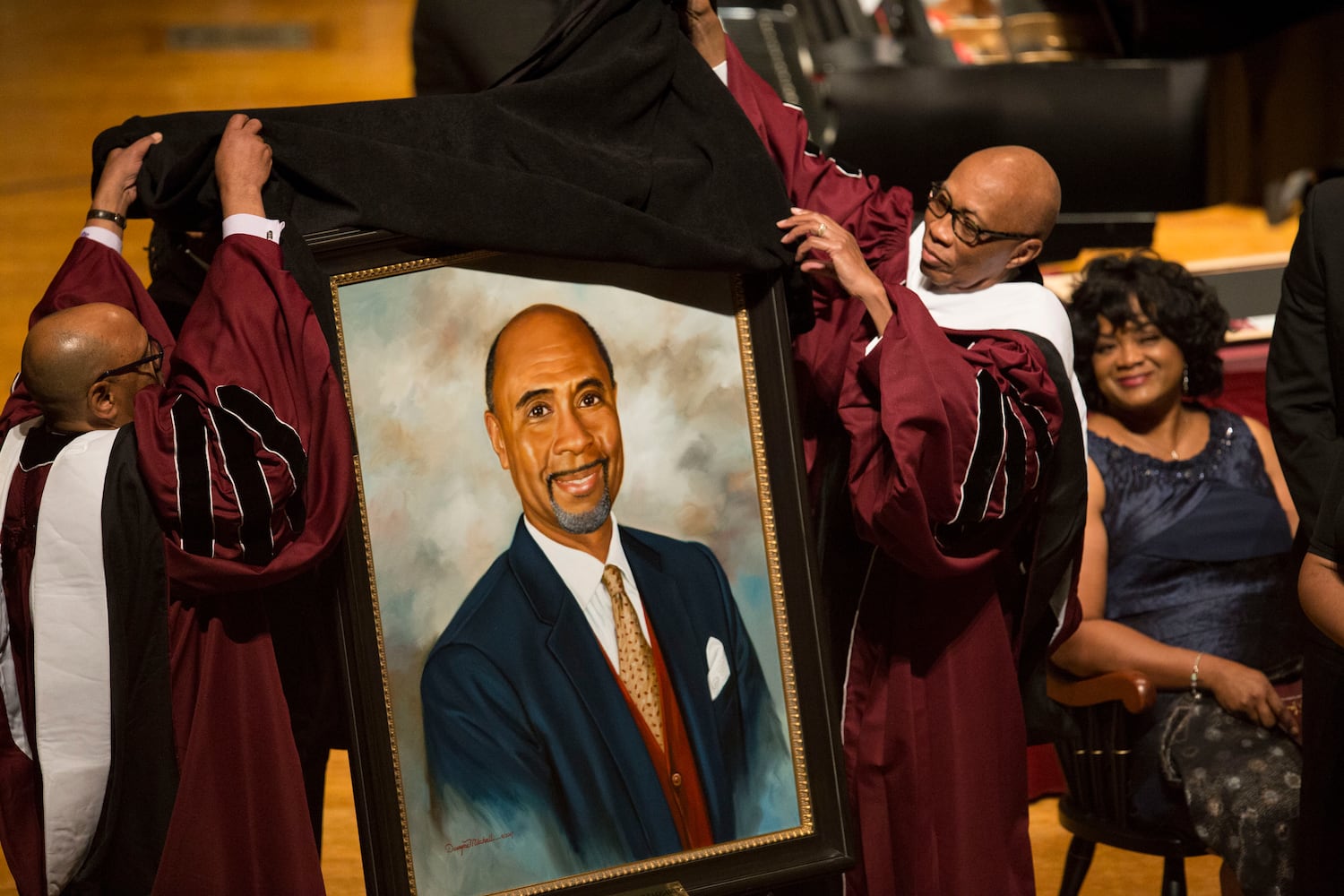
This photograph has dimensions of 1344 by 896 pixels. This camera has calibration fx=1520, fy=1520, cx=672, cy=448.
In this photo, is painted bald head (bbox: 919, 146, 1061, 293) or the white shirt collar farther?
painted bald head (bbox: 919, 146, 1061, 293)

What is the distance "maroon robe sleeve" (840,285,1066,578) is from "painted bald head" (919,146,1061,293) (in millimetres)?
157

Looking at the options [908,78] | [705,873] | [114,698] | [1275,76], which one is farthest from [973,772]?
[1275,76]

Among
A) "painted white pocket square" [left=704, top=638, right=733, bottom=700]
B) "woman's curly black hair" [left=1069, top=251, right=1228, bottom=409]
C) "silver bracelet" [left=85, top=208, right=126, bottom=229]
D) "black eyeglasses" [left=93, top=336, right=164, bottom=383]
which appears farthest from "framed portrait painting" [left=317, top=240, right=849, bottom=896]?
"woman's curly black hair" [left=1069, top=251, right=1228, bottom=409]

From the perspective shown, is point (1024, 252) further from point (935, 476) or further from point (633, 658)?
point (633, 658)

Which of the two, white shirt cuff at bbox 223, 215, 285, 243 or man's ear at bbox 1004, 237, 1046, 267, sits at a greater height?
white shirt cuff at bbox 223, 215, 285, 243

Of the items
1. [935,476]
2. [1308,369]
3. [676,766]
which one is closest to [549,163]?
[935,476]

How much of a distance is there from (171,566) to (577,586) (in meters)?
0.58

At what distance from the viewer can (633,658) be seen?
2.29 metres

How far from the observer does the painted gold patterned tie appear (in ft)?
7.49

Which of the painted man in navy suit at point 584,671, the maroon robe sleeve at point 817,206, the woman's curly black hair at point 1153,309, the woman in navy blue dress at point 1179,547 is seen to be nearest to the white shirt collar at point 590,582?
the painted man in navy suit at point 584,671

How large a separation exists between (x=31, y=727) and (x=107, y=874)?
239 mm

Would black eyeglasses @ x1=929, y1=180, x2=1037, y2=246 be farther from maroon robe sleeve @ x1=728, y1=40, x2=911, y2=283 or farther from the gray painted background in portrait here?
the gray painted background in portrait

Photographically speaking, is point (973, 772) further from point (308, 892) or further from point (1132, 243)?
point (1132, 243)

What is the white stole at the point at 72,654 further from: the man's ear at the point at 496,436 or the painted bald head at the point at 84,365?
the man's ear at the point at 496,436
